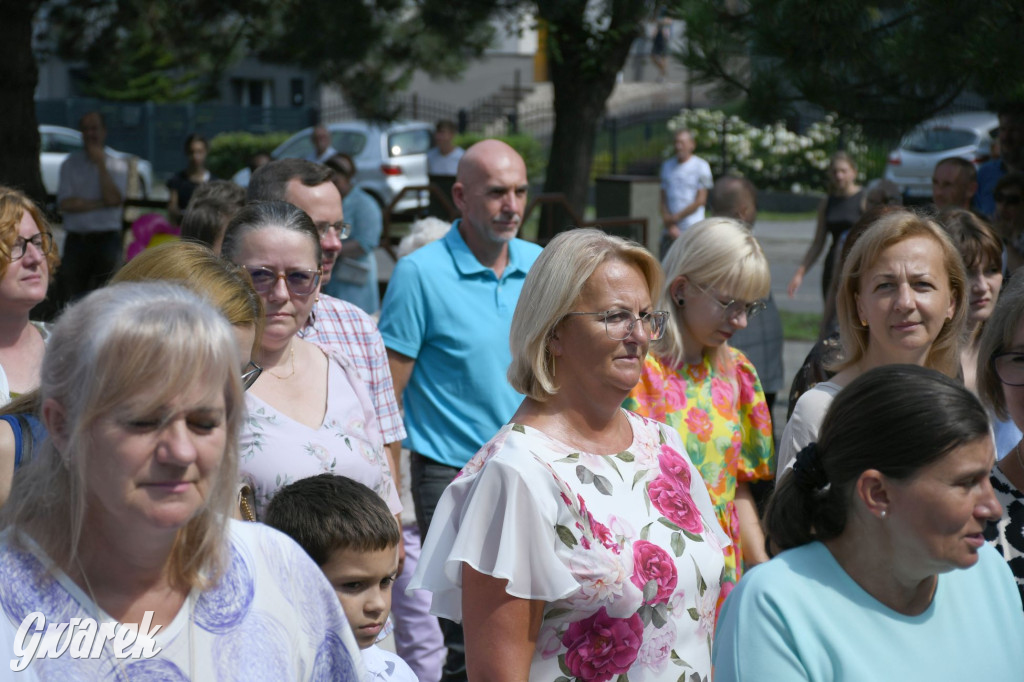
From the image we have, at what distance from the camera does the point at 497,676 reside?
2.52m

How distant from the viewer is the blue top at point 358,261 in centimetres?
729

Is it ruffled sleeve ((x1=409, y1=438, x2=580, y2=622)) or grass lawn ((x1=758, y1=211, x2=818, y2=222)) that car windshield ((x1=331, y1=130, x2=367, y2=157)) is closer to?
grass lawn ((x1=758, y1=211, x2=818, y2=222))

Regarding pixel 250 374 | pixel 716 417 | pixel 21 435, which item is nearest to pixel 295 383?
pixel 250 374

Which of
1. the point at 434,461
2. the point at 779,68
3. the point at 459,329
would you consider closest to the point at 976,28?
the point at 779,68

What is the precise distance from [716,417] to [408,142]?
1765 centimetres

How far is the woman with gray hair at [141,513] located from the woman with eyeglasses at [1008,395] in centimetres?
166

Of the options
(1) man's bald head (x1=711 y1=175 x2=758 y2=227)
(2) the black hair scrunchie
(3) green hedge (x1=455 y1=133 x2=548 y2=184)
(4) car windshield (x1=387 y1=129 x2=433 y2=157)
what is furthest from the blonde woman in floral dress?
(3) green hedge (x1=455 y1=133 x2=548 y2=184)

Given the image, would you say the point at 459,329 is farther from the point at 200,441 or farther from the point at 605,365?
the point at 200,441

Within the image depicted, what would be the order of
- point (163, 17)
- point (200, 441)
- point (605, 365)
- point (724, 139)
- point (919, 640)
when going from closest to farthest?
point (200, 441), point (919, 640), point (605, 365), point (163, 17), point (724, 139)

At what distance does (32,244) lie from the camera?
3.62m

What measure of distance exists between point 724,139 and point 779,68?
18952 mm

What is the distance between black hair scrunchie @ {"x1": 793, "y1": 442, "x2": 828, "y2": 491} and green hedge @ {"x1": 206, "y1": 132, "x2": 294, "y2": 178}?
2871 cm

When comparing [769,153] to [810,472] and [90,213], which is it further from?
[810,472]

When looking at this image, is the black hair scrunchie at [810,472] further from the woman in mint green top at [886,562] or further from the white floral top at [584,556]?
the white floral top at [584,556]
